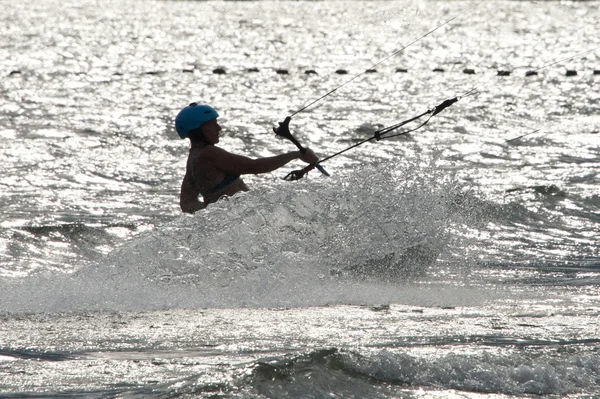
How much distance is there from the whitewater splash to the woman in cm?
29

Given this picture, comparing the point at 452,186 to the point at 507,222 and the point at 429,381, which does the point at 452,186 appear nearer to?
the point at 507,222

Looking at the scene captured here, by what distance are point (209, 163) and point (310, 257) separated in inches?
51.6

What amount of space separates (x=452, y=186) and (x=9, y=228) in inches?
209

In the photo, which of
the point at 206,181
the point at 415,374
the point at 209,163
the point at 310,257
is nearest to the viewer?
the point at 415,374

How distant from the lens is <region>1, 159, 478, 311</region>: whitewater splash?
8.59 metres

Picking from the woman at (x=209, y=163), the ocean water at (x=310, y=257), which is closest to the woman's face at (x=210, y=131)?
the woman at (x=209, y=163)

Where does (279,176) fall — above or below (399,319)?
above

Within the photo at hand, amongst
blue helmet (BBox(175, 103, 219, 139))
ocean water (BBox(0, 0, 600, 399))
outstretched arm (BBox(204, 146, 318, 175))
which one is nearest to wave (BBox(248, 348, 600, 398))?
ocean water (BBox(0, 0, 600, 399))

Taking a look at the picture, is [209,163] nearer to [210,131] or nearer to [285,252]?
[210,131]

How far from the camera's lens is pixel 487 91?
96.2ft

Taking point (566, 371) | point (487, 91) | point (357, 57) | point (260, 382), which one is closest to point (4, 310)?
point (260, 382)

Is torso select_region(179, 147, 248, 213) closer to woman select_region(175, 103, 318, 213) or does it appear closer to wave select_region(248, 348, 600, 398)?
woman select_region(175, 103, 318, 213)

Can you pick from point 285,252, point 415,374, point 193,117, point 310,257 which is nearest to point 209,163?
point 193,117

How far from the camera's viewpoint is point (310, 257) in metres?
9.61
